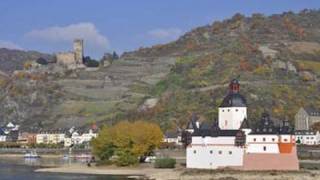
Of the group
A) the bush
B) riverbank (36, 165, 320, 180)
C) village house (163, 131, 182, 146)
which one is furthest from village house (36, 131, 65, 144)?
riverbank (36, 165, 320, 180)

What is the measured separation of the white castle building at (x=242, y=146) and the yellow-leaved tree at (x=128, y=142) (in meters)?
11.3

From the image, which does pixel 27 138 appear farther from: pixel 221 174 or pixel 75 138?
pixel 221 174

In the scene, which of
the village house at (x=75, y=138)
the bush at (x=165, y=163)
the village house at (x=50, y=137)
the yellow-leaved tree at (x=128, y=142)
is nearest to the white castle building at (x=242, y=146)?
the bush at (x=165, y=163)

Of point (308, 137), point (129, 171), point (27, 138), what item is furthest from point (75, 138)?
point (129, 171)

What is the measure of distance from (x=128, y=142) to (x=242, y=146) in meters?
17.0

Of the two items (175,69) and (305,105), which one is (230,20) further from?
(305,105)

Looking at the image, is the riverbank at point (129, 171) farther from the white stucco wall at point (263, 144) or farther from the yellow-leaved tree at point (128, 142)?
the white stucco wall at point (263, 144)

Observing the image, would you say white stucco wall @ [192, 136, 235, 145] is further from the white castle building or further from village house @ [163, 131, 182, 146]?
village house @ [163, 131, 182, 146]

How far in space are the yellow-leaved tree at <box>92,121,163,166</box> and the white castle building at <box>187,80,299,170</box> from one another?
446 inches

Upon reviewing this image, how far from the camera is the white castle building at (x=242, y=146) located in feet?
222

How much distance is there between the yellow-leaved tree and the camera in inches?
3231

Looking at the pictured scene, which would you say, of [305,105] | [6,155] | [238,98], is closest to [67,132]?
[6,155]

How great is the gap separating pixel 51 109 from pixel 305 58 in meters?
53.9

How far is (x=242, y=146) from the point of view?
6888 centimetres
